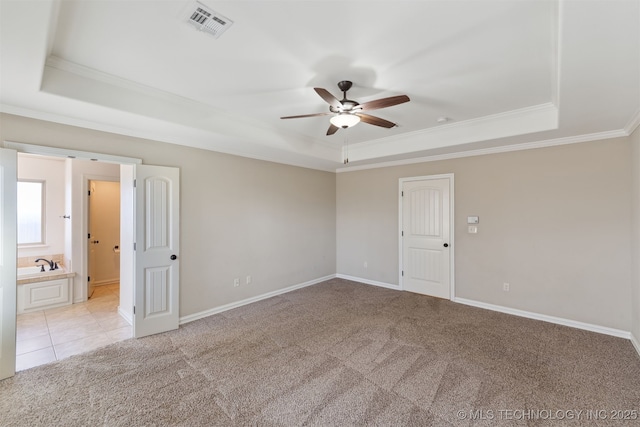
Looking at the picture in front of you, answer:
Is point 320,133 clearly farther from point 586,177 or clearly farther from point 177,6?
point 586,177

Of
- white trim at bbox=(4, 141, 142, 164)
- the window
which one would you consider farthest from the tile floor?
A: white trim at bbox=(4, 141, 142, 164)

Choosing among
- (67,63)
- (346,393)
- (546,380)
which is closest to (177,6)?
(67,63)

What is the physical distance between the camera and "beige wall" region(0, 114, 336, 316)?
3180mm

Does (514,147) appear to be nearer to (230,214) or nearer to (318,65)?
(318,65)

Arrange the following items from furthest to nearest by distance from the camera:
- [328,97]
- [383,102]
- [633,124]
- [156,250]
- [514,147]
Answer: [514,147] → [156,250] → [633,124] → [383,102] → [328,97]

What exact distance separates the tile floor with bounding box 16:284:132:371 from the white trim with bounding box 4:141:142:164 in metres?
2.13

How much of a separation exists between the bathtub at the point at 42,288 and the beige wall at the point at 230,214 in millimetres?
2329

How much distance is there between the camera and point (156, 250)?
3496 millimetres

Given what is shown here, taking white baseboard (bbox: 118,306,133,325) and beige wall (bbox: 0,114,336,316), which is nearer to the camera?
beige wall (bbox: 0,114,336,316)

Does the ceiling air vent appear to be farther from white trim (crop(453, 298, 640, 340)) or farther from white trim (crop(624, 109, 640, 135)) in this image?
white trim (crop(453, 298, 640, 340))

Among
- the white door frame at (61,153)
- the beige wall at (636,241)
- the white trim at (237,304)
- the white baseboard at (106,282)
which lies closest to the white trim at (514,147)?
the beige wall at (636,241)

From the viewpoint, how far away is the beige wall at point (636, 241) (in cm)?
299

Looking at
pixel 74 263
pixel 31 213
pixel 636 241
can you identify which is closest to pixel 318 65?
pixel 636 241

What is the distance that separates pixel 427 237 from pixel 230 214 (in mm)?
3466
